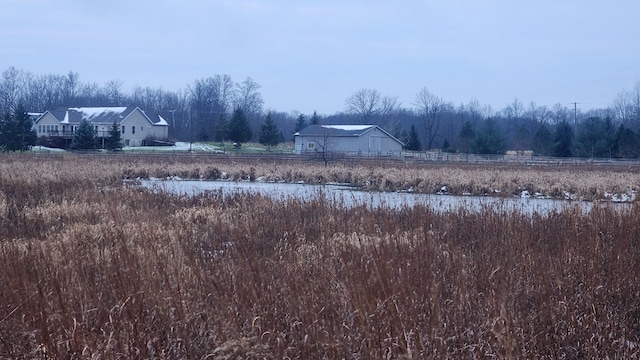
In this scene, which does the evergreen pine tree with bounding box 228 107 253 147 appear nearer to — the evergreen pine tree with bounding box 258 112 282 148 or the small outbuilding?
the evergreen pine tree with bounding box 258 112 282 148

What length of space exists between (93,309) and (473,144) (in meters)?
65.4

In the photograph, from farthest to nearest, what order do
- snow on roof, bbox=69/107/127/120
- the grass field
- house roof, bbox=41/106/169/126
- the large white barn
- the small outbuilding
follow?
snow on roof, bbox=69/107/127/120
house roof, bbox=41/106/169/126
the large white barn
the small outbuilding
the grass field

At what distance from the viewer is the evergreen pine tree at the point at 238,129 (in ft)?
254

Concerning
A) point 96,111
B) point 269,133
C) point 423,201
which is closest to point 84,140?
point 269,133

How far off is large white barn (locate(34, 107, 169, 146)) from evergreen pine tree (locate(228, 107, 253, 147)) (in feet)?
33.8

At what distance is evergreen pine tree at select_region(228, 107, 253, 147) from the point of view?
77375 millimetres

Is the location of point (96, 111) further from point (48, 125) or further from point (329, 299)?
point (329, 299)

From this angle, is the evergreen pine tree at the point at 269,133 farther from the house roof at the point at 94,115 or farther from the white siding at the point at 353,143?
the house roof at the point at 94,115

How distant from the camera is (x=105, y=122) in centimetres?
8056

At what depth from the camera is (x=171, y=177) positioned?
37.8m

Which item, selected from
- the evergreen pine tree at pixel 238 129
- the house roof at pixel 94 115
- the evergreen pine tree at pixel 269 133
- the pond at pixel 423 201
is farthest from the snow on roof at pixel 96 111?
the pond at pixel 423 201

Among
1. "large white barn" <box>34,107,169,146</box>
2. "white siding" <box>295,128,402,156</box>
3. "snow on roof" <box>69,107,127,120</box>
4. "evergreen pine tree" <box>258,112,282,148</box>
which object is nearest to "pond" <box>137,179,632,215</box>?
"white siding" <box>295,128,402,156</box>

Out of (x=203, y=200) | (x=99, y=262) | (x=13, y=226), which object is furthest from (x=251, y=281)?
(x=203, y=200)

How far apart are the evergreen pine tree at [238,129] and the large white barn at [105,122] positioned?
1031cm
